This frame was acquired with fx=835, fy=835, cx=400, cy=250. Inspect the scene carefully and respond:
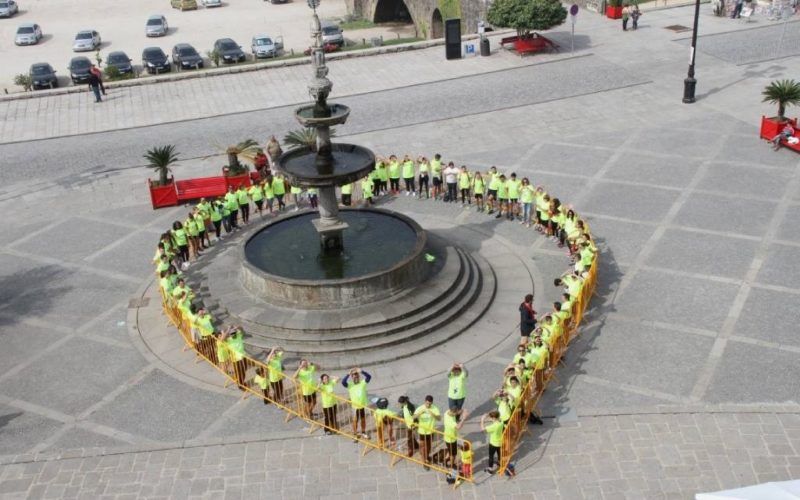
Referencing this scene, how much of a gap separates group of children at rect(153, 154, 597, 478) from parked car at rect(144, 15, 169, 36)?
36.6 metres

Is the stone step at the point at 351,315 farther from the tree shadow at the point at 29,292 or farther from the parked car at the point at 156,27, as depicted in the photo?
the parked car at the point at 156,27

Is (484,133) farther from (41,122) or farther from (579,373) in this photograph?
(41,122)

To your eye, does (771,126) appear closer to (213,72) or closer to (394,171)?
(394,171)

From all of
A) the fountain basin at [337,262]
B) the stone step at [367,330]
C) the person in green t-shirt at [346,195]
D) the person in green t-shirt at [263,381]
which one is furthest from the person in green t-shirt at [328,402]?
the person in green t-shirt at [346,195]

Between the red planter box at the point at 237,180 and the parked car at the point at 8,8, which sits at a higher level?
the parked car at the point at 8,8

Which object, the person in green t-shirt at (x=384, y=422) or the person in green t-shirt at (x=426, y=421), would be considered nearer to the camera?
the person in green t-shirt at (x=426, y=421)

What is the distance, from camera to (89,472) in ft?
48.6

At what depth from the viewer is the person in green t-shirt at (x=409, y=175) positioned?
25.8 meters

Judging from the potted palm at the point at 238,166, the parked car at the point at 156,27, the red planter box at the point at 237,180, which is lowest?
the red planter box at the point at 237,180

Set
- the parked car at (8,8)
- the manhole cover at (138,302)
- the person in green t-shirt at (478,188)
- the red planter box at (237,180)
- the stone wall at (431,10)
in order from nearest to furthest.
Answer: the manhole cover at (138,302), the person in green t-shirt at (478,188), the red planter box at (237,180), the stone wall at (431,10), the parked car at (8,8)

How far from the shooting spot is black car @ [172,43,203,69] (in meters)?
46.4

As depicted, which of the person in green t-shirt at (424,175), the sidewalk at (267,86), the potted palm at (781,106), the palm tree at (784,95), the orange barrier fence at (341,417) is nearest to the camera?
the orange barrier fence at (341,417)

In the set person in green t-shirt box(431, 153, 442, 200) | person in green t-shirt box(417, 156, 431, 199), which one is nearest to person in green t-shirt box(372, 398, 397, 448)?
person in green t-shirt box(431, 153, 442, 200)

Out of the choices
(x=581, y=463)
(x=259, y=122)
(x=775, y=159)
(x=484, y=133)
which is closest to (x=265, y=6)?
(x=259, y=122)
